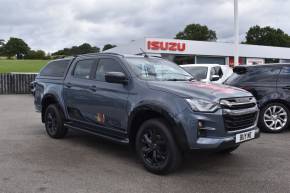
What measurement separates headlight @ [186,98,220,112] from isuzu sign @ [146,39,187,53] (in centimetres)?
2000

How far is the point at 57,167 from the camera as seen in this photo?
5.27m

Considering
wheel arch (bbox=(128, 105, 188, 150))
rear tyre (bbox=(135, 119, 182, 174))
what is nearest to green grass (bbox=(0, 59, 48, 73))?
wheel arch (bbox=(128, 105, 188, 150))

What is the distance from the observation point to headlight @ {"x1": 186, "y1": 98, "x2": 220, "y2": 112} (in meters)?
4.52

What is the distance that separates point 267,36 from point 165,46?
62.0 metres

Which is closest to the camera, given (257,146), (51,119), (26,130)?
(257,146)

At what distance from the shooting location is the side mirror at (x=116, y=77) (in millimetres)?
5258

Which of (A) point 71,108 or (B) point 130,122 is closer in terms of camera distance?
(B) point 130,122

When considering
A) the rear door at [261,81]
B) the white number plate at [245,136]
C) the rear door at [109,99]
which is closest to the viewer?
the white number plate at [245,136]

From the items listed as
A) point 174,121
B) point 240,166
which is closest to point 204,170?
point 240,166

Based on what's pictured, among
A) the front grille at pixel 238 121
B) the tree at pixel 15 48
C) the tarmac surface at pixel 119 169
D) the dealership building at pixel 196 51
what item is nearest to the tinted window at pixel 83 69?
the tarmac surface at pixel 119 169

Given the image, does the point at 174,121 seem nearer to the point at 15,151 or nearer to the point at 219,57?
the point at 15,151

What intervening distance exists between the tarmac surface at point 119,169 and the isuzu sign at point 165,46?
17853mm

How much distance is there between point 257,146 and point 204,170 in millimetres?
1959

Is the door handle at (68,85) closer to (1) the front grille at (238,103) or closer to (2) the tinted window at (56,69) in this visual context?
(2) the tinted window at (56,69)
